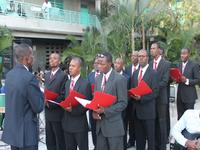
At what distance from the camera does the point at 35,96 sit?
3977 mm

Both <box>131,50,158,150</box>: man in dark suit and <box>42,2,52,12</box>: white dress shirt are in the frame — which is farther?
<box>42,2,52,12</box>: white dress shirt

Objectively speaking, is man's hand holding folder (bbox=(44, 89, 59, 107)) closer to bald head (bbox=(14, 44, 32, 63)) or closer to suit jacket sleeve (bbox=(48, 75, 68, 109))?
suit jacket sleeve (bbox=(48, 75, 68, 109))

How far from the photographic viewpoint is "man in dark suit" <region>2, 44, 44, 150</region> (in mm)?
3951

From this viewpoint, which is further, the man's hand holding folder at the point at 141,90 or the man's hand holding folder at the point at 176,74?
the man's hand holding folder at the point at 176,74

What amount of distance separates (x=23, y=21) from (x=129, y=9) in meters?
7.54

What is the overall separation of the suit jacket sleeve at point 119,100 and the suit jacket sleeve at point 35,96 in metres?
0.86

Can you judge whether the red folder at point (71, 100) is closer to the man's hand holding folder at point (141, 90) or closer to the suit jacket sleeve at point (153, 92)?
the man's hand holding folder at point (141, 90)

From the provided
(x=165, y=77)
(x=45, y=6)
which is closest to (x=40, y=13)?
(x=45, y=6)

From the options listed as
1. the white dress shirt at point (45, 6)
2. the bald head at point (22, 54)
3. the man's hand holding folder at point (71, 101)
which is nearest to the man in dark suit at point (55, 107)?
the man's hand holding folder at point (71, 101)

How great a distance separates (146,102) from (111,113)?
3.85ft

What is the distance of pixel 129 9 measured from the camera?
545 inches

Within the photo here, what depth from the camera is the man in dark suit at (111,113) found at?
447cm

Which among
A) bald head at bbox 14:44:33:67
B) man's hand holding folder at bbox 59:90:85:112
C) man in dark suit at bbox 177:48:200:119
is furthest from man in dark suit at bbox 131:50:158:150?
bald head at bbox 14:44:33:67

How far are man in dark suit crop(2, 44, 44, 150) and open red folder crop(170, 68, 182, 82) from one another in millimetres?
2789
